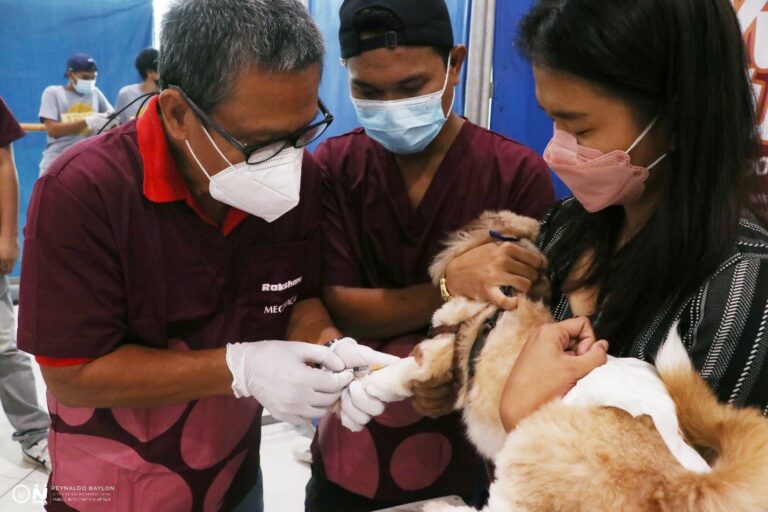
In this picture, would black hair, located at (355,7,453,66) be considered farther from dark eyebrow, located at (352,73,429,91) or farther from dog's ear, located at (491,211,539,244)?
dog's ear, located at (491,211,539,244)

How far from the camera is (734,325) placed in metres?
0.82

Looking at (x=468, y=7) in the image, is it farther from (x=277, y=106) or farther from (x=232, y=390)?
(x=232, y=390)

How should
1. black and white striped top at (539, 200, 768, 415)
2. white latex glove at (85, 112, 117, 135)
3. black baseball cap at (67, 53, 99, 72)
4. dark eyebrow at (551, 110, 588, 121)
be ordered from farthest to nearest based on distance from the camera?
black baseball cap at (67, 53, 99, 72) < white latex glove at (85, 112, 117, 135) < dark eyebrow at (551, 110, 588, 121) < black and white striped top at (539, 200, 768, 415)

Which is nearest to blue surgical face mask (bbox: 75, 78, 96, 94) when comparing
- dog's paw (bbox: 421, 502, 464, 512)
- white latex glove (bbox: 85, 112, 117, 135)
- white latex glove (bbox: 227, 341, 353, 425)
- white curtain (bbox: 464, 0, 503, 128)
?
white latex glove (bbox: 85, 112, 117, 135)

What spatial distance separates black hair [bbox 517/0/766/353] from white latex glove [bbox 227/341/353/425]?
615 millimetres

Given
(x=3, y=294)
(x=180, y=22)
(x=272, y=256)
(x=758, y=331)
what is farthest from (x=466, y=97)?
(x=3, y=294)

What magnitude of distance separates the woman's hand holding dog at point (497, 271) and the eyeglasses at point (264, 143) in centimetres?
41

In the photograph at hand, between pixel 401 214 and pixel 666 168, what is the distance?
0.70m

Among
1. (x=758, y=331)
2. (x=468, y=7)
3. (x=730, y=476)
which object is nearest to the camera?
(x=730, y=476)

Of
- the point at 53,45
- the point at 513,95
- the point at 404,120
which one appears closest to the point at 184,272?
the point at 404,120

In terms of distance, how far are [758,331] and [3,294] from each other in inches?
120

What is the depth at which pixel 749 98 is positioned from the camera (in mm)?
938

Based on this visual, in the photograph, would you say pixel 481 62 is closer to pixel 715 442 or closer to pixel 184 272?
pixel 184 272

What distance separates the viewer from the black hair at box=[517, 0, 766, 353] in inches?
35.1
